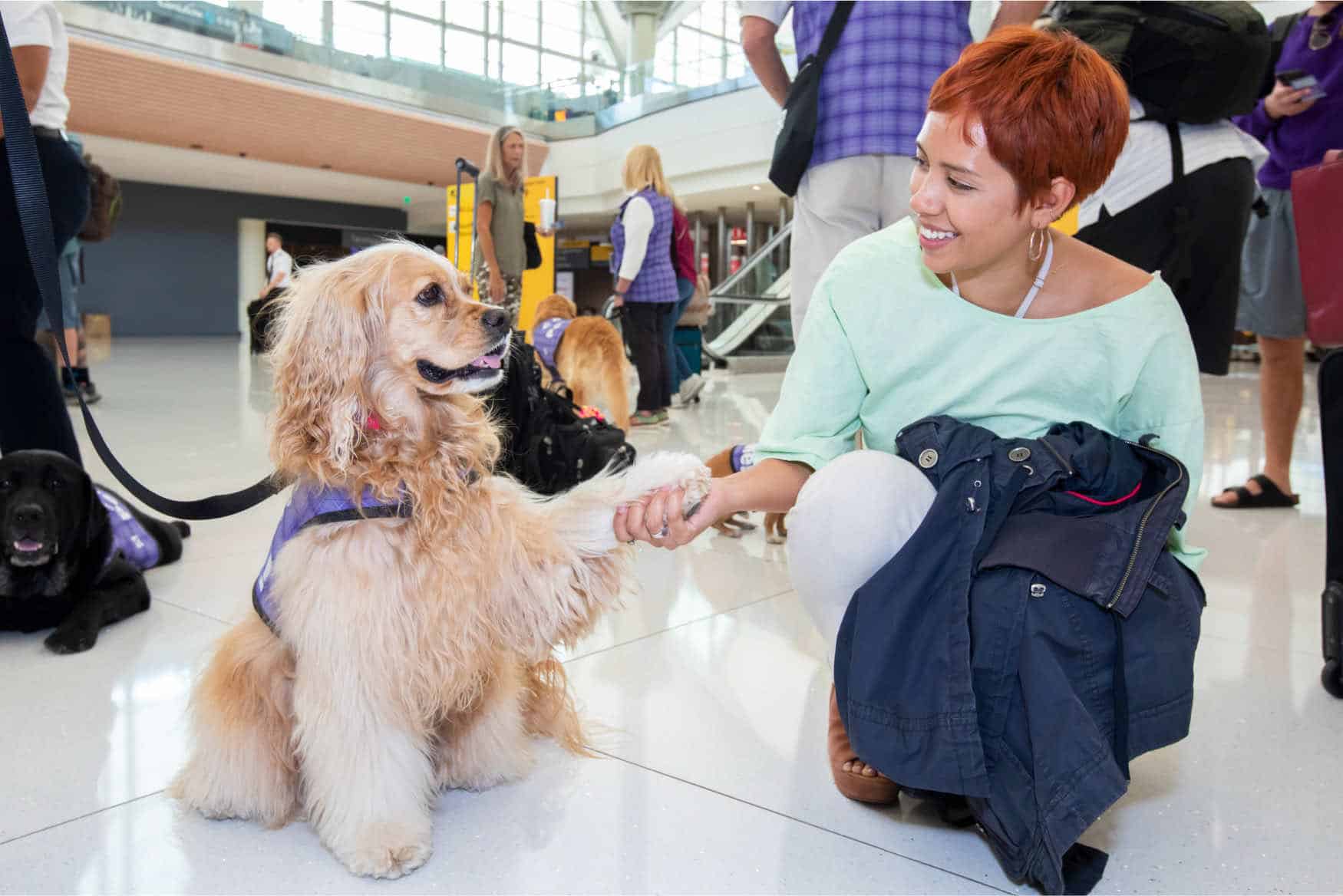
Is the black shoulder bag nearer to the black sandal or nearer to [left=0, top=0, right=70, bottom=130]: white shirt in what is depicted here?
[left=0, top=0, right=70, bottom=130]: white shirt

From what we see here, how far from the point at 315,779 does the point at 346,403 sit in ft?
2.08

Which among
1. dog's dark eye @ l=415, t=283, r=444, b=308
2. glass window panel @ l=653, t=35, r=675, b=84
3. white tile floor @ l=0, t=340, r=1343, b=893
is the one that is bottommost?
white tile floor @ l=0, t=340, r=1343, b=893

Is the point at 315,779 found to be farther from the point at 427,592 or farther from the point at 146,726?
the point at 146,726

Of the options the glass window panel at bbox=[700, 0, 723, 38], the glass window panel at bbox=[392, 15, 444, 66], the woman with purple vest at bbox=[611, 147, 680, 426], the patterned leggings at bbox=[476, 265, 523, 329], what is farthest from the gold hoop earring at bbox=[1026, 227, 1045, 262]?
the glass window panel at bbox=[700, 0, 723, 38]

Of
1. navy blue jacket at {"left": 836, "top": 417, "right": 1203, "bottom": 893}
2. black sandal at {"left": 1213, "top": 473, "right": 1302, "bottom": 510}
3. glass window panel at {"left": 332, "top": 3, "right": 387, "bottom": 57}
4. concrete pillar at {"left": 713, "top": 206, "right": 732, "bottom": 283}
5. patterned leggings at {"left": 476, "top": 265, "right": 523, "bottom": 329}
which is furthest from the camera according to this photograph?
concrete pillar at {"left": 713, "top": 206, "right": 732, "bottom": 283}

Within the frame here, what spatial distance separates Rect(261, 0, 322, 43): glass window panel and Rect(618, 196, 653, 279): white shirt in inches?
527

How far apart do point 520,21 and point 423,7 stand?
311 cm

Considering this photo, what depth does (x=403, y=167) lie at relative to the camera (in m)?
21.5

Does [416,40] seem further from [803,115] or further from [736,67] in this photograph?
[803,115]

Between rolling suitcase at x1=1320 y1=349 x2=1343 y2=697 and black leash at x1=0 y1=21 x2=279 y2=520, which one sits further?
rolling suitcase at x1=1320 y1=349 x2=1343 y2=697

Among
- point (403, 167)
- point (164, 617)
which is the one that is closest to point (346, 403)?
point (164, 617)

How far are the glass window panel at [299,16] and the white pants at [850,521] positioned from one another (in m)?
18.5

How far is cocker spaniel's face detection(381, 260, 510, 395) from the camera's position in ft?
5.48

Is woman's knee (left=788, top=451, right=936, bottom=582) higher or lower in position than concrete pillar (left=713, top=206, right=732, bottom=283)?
lower
